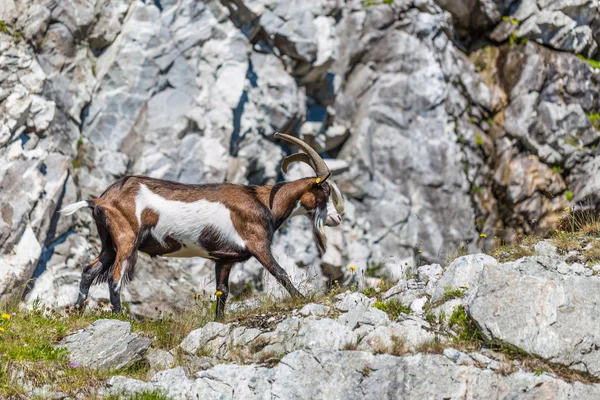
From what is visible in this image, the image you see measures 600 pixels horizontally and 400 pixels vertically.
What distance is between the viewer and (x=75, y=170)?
12.8 meters

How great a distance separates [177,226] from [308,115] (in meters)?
8.96

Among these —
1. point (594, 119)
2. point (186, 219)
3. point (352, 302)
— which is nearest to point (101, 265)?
point (186, 219)

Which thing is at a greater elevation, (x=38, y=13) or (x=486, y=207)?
(x=38, y=13)

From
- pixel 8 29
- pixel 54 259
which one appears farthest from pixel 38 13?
pixel 54 259

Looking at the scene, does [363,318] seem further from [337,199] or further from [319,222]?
[337,199]

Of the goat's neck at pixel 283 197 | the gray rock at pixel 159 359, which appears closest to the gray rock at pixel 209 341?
the gray rock at pixel 159 359

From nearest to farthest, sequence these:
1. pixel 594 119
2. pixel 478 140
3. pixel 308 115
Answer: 1. pixel 308 115
2. pixel 594 119
3. pixel 478 140

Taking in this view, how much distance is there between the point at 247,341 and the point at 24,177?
20.0ft

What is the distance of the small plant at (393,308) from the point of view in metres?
6.94

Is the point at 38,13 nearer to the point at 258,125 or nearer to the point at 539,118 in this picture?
the point at 258,125

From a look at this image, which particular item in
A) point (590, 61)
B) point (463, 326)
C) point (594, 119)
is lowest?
point (594, 119)

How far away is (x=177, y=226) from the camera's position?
831cm

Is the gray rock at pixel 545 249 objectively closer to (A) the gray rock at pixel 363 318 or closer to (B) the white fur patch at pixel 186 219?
(A) the gray rock at pixel 363 318

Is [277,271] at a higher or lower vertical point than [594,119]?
higher
